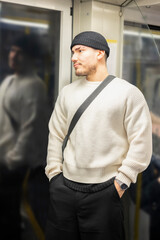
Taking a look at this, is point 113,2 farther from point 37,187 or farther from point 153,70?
point 37,187

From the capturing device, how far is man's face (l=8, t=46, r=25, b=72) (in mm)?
2473

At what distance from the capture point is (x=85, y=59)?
2.30 metres

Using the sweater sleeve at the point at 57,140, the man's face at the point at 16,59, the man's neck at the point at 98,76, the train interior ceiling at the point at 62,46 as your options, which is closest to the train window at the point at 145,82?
the train interior ceiling at the point at 62,46

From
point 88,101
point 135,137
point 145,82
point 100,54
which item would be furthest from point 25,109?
point 145,82

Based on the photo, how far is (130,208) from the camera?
3033mm

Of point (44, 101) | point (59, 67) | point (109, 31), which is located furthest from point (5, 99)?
point (109, 31)

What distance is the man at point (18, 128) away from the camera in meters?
2.50

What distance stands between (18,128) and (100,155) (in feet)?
2.35

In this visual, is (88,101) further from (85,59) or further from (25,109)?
(25,109)

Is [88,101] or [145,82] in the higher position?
[145,82]

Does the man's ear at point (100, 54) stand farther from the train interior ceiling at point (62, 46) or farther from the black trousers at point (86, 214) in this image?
the black trousers at point (86, 214)

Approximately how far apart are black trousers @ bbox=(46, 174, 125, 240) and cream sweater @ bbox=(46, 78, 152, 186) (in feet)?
0.35

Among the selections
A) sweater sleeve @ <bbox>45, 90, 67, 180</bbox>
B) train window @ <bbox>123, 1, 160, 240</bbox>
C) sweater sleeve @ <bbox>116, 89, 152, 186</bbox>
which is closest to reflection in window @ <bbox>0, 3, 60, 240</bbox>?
sweater sleeve @ <bbox>45, 90, 67, 180</bbox>

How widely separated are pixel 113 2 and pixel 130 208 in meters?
1.81
